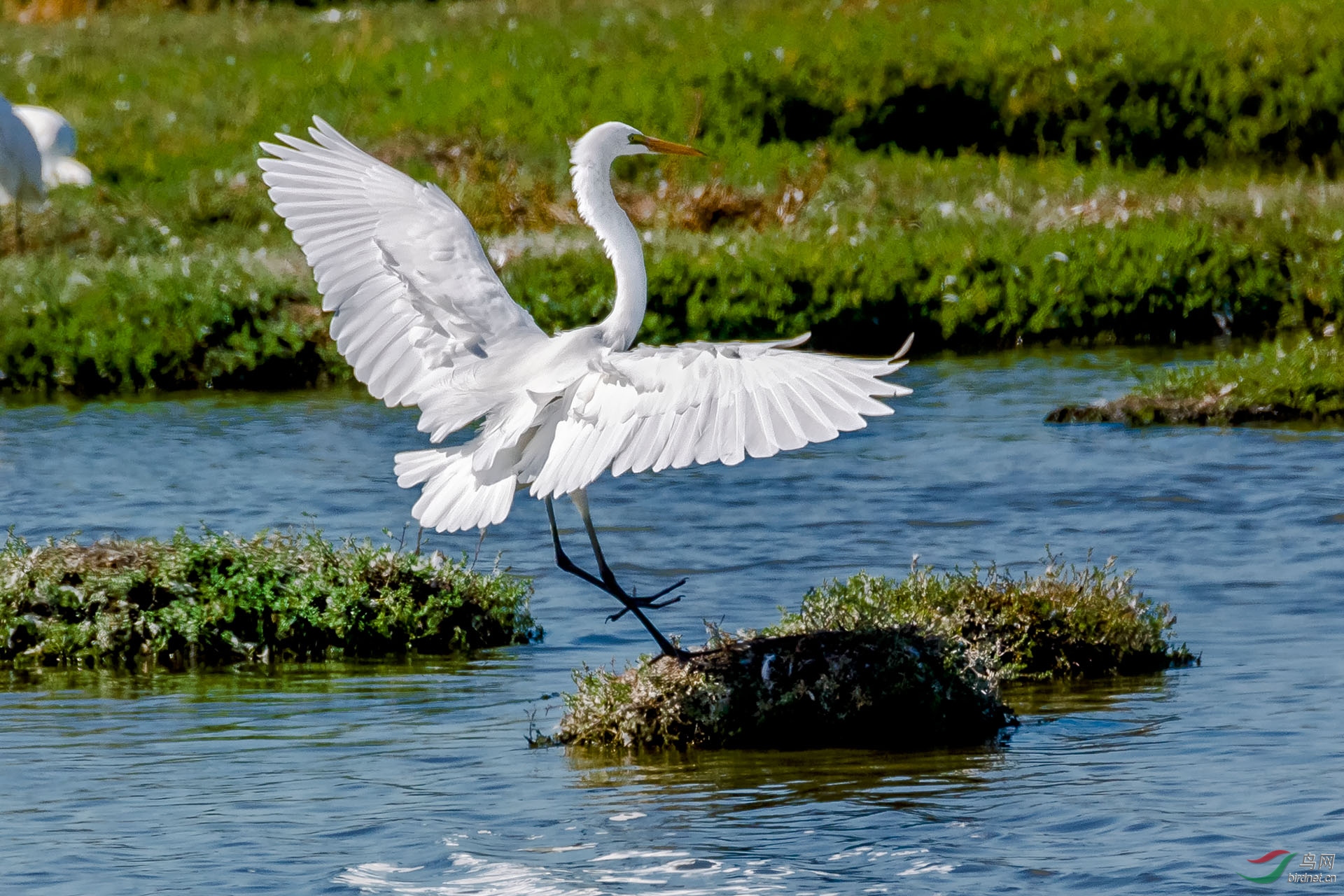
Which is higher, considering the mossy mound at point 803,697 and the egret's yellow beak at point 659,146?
the egret's yellow beak at point 659,146

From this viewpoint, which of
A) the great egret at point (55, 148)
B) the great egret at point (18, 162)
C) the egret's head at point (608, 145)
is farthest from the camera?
the great egret at point (55, 148)

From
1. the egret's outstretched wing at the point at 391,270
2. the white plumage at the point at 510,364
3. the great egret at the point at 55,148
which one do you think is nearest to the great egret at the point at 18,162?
the great egret at the point at 55,148

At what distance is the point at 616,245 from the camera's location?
A: 305 inches

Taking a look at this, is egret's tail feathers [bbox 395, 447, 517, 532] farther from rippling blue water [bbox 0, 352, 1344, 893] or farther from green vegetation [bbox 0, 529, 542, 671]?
green vegetation [bbox 0, 529, 542, 671]

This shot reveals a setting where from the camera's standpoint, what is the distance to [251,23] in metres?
30.4

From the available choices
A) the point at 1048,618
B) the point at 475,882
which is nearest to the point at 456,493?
the point at 475,882

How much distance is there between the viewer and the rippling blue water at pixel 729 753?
19.4ft

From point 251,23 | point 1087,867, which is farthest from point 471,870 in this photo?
point 251,23

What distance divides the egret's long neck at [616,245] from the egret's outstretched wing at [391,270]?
359 millimetres

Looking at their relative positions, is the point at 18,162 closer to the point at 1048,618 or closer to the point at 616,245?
the point at 616,245

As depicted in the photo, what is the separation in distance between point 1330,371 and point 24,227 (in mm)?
12064

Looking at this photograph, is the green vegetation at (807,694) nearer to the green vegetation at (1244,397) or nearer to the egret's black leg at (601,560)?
the egret's black leg at (601,560)

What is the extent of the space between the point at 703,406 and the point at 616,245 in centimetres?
180

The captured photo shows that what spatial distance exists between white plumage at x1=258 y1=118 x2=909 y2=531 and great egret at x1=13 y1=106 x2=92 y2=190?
12.8 m
